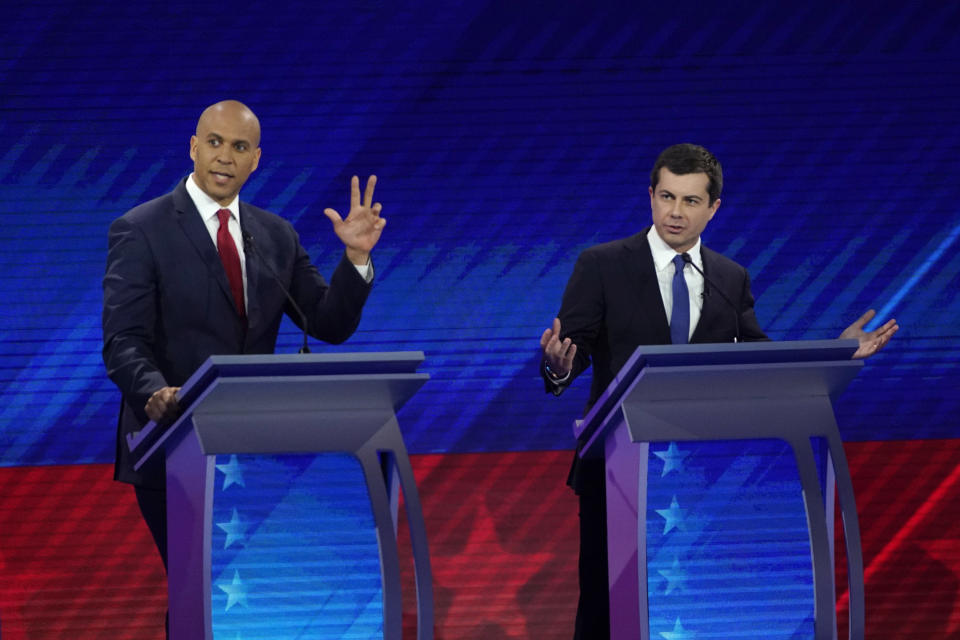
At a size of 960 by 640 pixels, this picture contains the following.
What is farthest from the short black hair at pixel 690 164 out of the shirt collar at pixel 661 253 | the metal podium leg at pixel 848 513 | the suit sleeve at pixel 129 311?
the suit sleeve at pixel 129 311

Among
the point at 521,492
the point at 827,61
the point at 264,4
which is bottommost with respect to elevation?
the point at 521,492

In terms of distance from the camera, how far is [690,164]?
3078 mm

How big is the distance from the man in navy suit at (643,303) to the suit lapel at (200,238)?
2.43ft

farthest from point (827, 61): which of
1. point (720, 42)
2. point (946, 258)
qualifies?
point (946, 258)

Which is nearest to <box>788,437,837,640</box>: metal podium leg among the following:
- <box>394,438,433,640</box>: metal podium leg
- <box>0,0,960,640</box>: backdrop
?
<box>394,438,433,640</box>: metal podium leg

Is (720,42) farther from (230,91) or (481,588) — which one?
(481,588)

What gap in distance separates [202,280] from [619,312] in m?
0.93

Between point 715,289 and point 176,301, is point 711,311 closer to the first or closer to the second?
point 715,289

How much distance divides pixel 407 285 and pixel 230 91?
0.91 m

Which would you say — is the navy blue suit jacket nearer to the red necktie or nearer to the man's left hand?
the red necktie

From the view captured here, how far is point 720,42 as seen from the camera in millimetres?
4750

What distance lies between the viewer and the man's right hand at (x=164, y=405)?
7.78 ft

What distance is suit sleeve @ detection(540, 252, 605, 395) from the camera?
3.00m

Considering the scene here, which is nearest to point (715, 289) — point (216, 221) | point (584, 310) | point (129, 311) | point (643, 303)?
point (643, 303)
